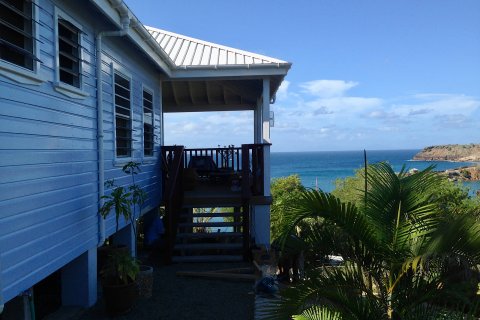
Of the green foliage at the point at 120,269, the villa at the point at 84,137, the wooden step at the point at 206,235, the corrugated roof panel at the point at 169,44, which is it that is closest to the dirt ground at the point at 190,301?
the green foliage at the point at 120,269

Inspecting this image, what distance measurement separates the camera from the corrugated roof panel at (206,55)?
317 inches

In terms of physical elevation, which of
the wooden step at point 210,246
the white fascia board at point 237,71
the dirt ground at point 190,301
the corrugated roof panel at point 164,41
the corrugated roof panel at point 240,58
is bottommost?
the dirt ground at point 190,301

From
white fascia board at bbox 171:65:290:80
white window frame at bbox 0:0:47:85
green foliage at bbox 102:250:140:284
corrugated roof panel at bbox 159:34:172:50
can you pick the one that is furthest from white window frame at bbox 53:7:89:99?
corrugated roof panel at bbox 159:34:172:50

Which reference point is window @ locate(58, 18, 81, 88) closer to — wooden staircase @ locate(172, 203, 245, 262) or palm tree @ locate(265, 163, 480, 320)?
palm tree @ locate(265, 163, 480, 320)

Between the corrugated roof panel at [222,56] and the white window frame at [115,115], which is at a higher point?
the corrugated roof panel at [222,56]

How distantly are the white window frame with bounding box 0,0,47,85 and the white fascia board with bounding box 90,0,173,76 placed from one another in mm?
780

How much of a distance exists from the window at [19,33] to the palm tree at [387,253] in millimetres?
2609

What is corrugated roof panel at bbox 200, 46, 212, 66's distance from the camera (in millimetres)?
8041

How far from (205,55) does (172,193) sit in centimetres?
320

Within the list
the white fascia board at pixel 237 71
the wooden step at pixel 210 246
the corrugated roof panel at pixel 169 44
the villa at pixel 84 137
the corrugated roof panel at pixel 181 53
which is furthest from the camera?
the corrugated roof panel at pixel 169 44

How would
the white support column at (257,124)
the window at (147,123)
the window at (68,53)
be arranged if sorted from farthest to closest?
the white support column at (257,124), the window at (147,123), the window at (68,53)

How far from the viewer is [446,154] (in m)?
130

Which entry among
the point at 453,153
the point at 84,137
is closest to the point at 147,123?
the point at 84,137

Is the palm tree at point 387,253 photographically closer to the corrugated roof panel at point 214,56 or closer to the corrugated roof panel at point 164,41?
the corrugated roof panel at point 214,56
